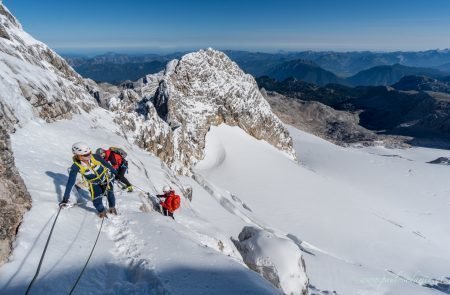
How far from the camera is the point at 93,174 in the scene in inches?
395

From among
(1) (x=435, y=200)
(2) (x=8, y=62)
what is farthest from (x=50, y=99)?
(1) (x=435, y=200)

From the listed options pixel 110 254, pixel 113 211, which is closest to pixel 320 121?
pixel 113 211

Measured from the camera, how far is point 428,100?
483 ft

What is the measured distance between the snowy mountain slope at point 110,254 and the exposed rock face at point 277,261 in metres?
2.62

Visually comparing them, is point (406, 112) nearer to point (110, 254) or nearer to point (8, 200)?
point (110, 254)

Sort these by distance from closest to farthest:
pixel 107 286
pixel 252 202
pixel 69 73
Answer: pixel 107 286, pixel 69 73, pixel 252 202

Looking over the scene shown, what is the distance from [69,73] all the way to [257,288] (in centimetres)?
2765

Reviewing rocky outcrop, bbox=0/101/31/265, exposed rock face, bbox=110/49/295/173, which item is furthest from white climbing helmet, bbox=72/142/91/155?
exposed rock face, bbox=110/49/295/173

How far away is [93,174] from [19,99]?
8126mm

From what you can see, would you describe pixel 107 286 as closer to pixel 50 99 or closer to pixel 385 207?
pixel 50 99

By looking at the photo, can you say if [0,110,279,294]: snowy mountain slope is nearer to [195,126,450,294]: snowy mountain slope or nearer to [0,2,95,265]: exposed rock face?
[0,2,95,265]: exposed rock face

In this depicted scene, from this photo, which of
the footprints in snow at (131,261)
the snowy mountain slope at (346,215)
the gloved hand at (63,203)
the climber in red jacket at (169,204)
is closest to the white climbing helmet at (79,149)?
the gloved hand at (63,203)

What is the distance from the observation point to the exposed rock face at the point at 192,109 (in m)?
28.9

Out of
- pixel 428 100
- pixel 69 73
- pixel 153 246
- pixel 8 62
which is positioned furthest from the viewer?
pixel 428 100
